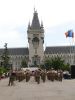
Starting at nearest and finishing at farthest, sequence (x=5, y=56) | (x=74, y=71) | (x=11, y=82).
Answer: (x=11, y=82) < (x=74, y=71) < (x=5, y=56)

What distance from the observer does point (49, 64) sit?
135750 mm

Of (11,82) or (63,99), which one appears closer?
(63,99)

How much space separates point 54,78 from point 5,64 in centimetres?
7791

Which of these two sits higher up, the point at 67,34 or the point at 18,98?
the point at 67,34

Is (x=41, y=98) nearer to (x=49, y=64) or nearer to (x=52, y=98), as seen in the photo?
(x=52, y=98)

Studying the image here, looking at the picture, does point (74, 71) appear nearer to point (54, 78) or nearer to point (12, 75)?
point (54, 78)

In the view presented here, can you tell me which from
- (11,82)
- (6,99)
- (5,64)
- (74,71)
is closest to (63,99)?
(6,99)

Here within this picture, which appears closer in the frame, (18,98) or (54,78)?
(18,98)

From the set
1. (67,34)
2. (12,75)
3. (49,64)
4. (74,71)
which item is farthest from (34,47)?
(12,75)

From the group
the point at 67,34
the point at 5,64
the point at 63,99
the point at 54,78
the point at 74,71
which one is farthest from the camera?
the point at 5,64

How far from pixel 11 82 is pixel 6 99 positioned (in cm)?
1607

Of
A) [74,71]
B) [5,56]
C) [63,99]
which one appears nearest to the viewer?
[63,99]

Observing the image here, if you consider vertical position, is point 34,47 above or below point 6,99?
above

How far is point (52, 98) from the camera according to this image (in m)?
18.6
